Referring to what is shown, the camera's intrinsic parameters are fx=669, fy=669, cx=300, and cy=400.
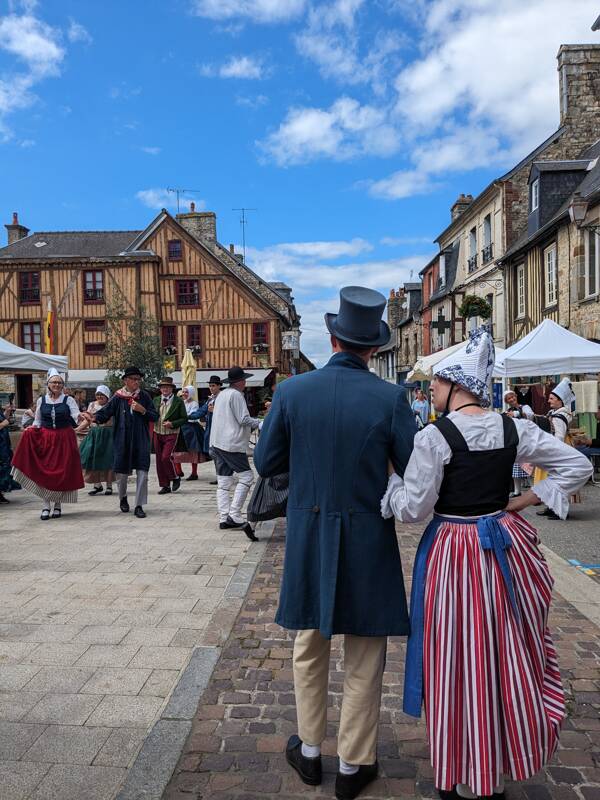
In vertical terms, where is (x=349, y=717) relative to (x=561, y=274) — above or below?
below

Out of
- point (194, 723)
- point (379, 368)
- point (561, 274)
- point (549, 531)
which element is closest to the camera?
point (194, 723)

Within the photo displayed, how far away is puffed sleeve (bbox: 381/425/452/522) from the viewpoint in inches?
93.7

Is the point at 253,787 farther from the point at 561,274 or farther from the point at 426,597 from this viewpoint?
the point at 561,274

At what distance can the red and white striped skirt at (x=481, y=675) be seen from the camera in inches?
91.0

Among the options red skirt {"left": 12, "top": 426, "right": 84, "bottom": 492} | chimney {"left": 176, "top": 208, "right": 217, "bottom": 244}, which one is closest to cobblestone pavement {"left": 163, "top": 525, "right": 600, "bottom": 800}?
red skirt {"left": 12, "top": 426, "right": 84, "bottom": 492}

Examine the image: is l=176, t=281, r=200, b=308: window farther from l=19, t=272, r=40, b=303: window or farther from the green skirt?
the green skirt

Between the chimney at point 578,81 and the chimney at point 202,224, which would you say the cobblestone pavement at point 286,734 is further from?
the chimney at point 202,224

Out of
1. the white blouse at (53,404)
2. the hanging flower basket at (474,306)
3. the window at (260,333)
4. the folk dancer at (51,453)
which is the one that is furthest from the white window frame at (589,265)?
the window at (260,333)

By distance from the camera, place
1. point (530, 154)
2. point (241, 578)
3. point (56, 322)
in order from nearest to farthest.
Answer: point (241, 578), point (530, 154), point (56, 322)

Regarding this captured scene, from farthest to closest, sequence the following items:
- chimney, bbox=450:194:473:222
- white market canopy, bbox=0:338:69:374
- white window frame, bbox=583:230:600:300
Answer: chimney, bbox=450:194:473:222 < white window frame, bbox=583:230:600:300 < white market canopy, bbox=0:338:69:374

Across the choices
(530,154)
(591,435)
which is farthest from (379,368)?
(591,435)

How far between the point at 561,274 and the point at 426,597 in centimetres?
1723

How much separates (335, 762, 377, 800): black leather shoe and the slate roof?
32.6 metres

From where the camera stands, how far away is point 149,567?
5.83 m
